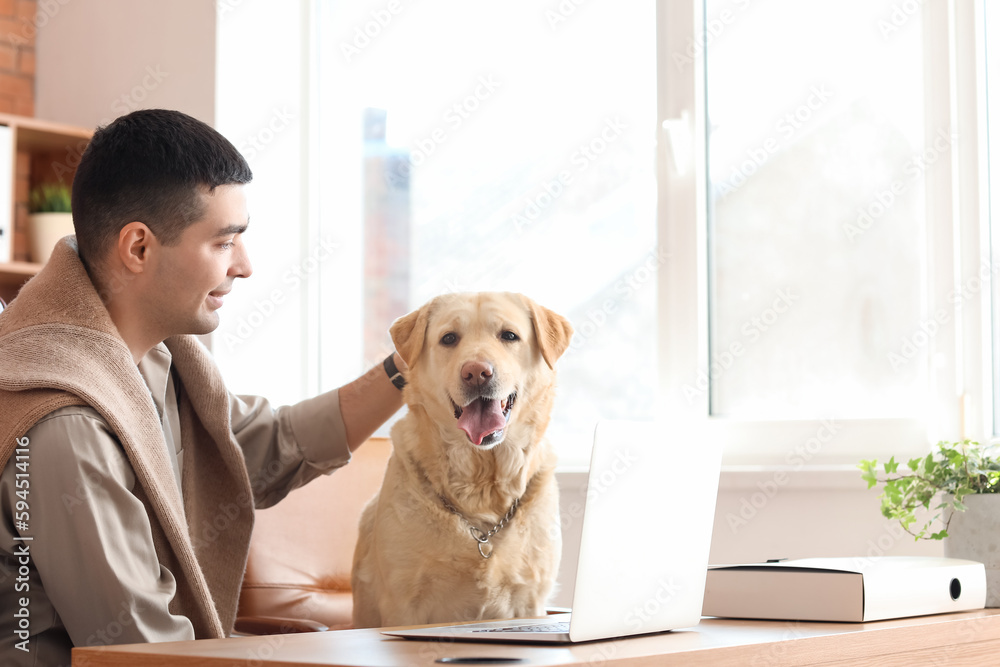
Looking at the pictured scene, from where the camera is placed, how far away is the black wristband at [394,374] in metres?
1.83

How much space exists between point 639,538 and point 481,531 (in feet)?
2.11

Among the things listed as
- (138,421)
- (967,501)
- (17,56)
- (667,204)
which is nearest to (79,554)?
(138,421)

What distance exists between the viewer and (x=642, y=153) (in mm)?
2758

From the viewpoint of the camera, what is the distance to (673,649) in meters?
0.85

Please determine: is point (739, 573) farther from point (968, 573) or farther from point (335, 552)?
point (335, 552)

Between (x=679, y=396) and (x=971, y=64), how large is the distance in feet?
3.49

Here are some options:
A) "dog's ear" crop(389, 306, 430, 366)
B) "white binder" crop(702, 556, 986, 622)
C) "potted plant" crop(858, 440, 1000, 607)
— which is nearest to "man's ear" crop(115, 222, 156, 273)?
"dog's ear" crop(389, 306, 430, 366)

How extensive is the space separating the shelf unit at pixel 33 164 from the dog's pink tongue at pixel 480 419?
1.99m

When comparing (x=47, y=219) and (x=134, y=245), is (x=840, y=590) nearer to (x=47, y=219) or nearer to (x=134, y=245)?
(x=134, y=245)

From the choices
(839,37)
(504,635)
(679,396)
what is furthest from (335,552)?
(839,37)

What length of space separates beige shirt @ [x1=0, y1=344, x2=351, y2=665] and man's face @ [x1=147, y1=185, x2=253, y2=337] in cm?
28

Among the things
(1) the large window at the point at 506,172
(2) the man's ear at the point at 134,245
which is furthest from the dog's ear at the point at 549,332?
(1) the large window at the point at 506,172

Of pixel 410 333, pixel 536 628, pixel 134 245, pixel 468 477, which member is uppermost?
Answer: pixel 134 245

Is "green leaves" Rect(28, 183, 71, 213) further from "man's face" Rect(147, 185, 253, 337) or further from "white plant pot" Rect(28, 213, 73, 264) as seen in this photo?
"man's face" Rect(147, 185, 253, 337)
